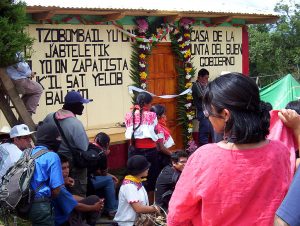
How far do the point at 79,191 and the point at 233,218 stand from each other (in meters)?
4.04

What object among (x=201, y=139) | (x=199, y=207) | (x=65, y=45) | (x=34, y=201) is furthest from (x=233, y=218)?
(x=201, y=139)

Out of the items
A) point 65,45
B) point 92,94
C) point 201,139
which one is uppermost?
point 65,45

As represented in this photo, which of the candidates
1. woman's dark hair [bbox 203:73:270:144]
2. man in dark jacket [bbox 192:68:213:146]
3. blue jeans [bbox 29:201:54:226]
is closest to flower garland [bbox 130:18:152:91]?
man in dark jacket [bbox 192:68:213:146]

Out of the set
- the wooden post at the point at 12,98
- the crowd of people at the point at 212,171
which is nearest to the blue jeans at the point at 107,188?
→ the crowd of people at the point at 212,171

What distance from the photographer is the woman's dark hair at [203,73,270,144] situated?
2.36 m

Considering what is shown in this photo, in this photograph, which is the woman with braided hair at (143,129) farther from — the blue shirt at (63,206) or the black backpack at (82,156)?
the blue shirt at (63,206)

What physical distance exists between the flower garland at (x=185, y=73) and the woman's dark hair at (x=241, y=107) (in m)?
8.13

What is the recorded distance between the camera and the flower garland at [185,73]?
34.9 feet

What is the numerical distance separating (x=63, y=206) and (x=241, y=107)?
338cm

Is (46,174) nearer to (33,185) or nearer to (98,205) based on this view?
(33,185)

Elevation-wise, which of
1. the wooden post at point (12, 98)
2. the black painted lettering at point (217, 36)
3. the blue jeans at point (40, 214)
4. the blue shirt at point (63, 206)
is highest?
the black painted lettering at point (217, 36)

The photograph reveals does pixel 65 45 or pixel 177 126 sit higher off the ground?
pixel 65 45

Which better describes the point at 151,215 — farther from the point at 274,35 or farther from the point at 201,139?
the point at 274,35

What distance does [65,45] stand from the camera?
902 cm
